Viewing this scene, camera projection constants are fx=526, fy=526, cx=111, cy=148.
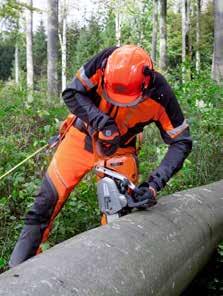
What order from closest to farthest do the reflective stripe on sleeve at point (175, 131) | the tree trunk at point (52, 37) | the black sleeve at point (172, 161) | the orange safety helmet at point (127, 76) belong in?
the orange safety helmet at point (127, 76) < the black sleeve at point (172, 161) < the reflective stripe on sleeve at point (175, 131) < the tree trunk at point (52, 37)

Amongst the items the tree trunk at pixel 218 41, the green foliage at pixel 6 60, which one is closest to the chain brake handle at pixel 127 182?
the tree trunk at pixel 218 41

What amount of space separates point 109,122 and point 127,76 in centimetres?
32

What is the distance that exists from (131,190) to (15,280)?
143cm

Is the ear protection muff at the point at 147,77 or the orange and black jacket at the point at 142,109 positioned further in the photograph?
the orange and black jacket at the point at 142,109

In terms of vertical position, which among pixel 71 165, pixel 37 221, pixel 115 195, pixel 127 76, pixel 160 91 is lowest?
pixel 37 221

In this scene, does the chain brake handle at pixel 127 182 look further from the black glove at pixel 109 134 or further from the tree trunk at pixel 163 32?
the tree trunk at pixel 163 32

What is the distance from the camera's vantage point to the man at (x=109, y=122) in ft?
11.3

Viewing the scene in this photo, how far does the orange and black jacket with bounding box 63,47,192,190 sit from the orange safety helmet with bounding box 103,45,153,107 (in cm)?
9

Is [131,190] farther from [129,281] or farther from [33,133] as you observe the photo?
[33,133]

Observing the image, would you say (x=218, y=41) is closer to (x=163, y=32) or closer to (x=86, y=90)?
(x=163, y=32)

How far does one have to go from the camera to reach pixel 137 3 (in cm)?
2828

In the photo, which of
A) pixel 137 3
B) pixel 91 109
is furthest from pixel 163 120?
pixel 137 3

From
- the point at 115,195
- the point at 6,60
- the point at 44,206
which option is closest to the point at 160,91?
the point at 115,195

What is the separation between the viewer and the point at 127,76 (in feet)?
11.2
